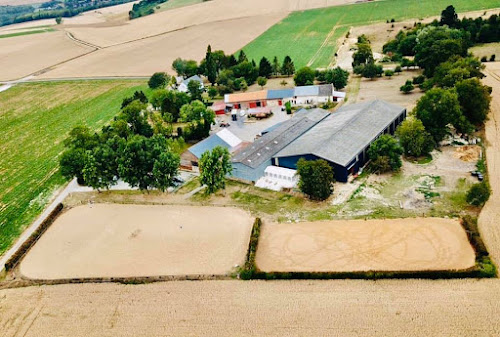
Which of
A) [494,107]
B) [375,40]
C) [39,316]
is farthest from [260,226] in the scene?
[375,40]

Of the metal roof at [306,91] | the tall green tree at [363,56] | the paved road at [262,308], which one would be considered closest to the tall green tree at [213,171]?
the paved road at [262,308]

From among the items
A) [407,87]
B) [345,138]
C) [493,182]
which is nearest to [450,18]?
[407,87]

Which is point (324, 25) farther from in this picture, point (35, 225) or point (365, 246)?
point (35, 225)

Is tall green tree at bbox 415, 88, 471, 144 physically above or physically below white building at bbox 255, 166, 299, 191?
above

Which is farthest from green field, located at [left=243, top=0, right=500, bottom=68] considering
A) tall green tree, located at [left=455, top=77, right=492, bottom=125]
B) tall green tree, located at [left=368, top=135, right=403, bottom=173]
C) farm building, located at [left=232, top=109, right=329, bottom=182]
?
tall green tree, located at [left=368, top=135, right=403, bottom=173]

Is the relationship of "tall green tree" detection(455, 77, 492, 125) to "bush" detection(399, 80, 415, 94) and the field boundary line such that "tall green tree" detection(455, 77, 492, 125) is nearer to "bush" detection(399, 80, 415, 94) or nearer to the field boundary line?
"bush" detection(399, 80, 415, 94)

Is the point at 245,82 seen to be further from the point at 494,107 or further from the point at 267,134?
the point at 494,107
